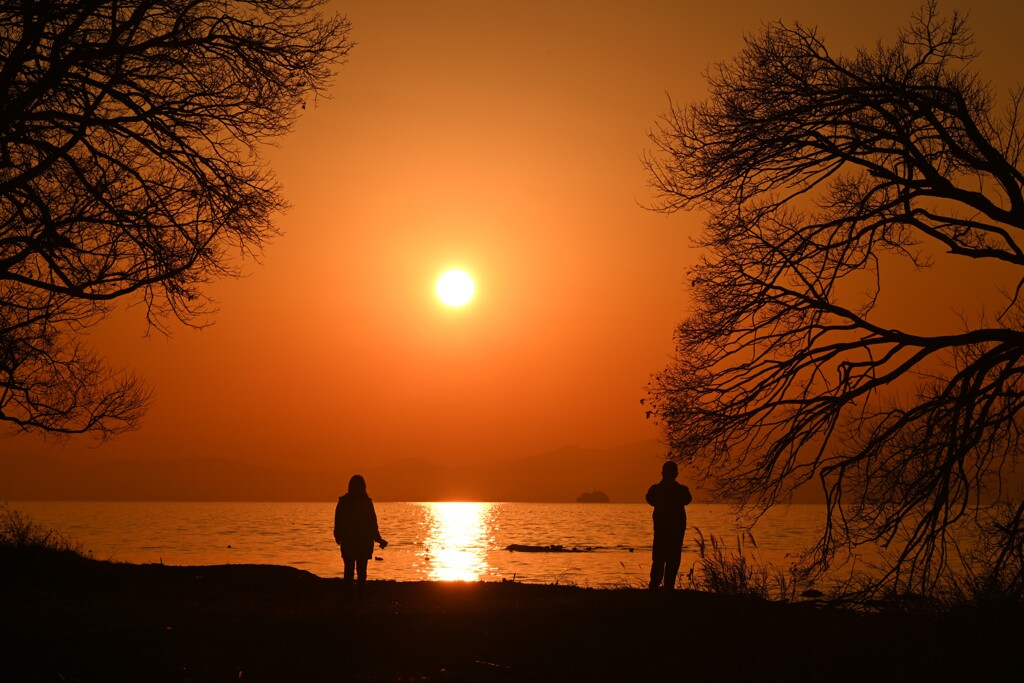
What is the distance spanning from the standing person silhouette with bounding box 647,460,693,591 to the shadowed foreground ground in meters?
1.40

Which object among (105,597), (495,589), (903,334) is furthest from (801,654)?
(105,597)

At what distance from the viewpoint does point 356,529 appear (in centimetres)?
1573

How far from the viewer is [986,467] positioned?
1294 centimetres

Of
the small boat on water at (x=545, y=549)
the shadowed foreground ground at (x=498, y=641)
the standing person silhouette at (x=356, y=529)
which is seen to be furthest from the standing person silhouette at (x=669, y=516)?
the small boat on water at (x=545, y=549)

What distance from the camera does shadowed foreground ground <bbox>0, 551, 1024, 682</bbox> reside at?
9.44 m

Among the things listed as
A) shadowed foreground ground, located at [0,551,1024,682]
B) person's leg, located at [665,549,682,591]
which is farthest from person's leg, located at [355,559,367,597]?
person's leg, located at [665,549,682,591]

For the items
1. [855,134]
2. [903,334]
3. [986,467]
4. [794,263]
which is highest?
[855,134]

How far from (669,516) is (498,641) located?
194 inches

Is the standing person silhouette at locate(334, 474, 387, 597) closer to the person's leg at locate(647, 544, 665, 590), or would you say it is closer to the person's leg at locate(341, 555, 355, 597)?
the person's leg at locate(341, 555, 355, 597)

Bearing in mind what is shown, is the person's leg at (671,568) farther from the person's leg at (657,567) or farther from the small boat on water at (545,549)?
the small boat on water at (545,549)

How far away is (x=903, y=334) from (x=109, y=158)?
10.2m

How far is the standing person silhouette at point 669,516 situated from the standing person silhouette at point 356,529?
14.6 ft

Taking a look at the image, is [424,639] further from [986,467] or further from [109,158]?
[986,467]

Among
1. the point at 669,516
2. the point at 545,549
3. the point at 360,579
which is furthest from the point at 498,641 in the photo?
the point at 545,549
